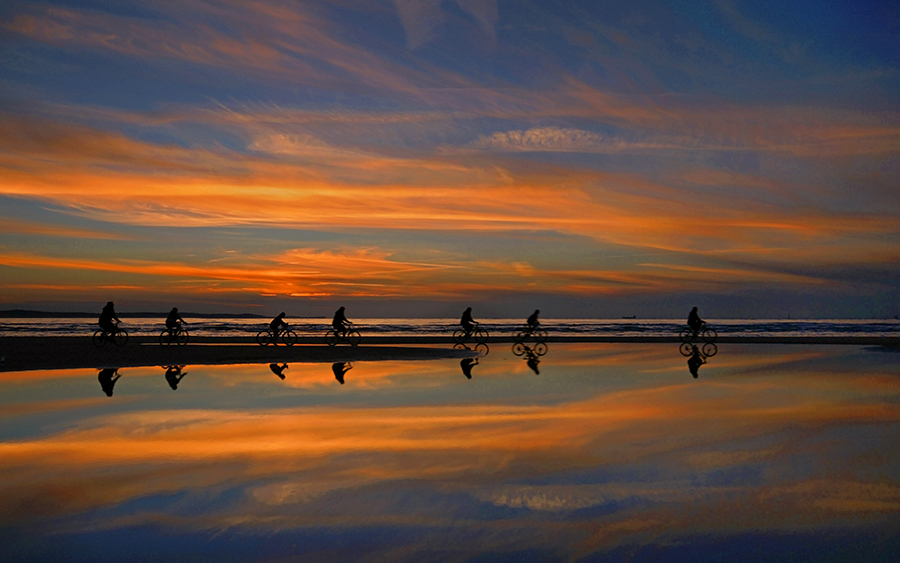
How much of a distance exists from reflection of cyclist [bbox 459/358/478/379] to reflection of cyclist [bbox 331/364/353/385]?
13.6 ft

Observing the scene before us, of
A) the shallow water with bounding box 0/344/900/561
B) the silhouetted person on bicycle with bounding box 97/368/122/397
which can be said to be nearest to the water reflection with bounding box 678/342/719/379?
the shallow water with bounding box 0/344/900/561

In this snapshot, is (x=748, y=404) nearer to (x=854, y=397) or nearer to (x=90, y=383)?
(x=854, y=397)

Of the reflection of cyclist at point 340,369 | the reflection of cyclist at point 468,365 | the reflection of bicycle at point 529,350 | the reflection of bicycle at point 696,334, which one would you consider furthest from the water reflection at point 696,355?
the reflection of cyclist at point 340,369

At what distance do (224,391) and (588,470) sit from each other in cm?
1188

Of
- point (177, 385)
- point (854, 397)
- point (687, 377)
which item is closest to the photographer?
point (854, 397)

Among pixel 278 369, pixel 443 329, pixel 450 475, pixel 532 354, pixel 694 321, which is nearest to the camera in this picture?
pixel 450 475

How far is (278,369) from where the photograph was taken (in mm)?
25031

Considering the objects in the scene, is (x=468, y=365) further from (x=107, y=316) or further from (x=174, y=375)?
(x=107, y=316)

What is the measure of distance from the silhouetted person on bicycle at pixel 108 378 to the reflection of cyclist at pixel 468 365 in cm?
1043

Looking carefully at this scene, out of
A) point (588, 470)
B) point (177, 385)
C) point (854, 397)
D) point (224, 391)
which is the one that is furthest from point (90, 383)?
point (854, 397)

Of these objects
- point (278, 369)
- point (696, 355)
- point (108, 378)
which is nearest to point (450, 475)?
point (108, 378)

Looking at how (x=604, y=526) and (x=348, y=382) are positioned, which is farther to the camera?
(x=348, y=382)

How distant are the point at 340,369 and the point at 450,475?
1664 centimetres

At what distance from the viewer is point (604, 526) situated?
6742mm
